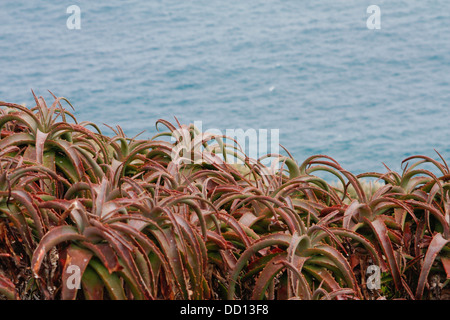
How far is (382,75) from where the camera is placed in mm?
15750

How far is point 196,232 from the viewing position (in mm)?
1672

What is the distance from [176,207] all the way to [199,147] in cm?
45

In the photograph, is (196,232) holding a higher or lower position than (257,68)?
lower

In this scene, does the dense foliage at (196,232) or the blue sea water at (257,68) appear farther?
the blue sea water at (257,68)

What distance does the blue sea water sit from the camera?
1334cm

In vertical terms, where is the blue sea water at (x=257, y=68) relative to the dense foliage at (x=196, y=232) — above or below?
above

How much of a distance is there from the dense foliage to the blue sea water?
996 cm

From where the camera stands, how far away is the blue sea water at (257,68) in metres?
13.3

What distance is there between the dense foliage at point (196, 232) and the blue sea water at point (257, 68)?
9.96m

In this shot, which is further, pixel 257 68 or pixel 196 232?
pixel 257 68

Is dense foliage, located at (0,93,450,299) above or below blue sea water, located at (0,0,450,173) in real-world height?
below

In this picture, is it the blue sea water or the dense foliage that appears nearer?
the dense foliage

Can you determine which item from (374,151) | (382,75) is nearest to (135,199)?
(374,151)

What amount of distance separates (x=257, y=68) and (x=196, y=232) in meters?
15.1
